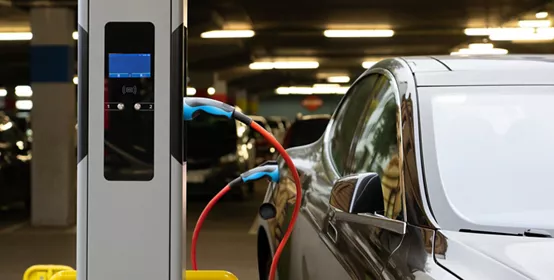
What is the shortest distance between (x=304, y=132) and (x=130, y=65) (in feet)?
35.6

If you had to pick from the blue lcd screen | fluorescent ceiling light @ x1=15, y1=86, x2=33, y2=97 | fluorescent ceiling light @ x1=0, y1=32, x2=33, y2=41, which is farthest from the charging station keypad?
fluorescent ceiling light @ x1=15, y1=86, x2=33, y2=97

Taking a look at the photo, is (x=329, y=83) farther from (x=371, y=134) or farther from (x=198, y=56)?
(x=371, y=134)

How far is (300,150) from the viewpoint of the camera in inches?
198

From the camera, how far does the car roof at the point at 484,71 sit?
10.3 feet

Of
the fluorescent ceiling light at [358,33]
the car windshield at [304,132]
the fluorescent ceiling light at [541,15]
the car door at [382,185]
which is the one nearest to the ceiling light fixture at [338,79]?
the fluorescent ceiling light at [358,33]

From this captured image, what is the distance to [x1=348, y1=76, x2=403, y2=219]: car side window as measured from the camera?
2924mm

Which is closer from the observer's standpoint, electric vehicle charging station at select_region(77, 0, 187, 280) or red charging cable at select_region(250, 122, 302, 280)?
electric vehicle charging station at select_region(77, 0, 187, 280)

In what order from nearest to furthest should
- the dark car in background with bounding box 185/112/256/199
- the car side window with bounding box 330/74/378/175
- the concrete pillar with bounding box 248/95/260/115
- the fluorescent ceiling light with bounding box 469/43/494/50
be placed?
the car side window with bounding box 330/74/378/175, the dark car in background with bounding box 185/112/256/199, the fluorescent ceiling light with bounding box 469/43/494/50, the concrete pillar with bounding box 248/95/260/115

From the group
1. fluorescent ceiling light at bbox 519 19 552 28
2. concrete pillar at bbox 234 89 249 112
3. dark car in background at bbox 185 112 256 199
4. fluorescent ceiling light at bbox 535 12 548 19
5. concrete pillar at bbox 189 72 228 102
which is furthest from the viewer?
concrete pillar at bbox 234 89 249 112

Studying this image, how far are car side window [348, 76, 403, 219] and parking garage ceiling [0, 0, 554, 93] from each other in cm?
885

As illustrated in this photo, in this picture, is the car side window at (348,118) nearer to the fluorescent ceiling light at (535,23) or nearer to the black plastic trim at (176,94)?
the black plastic trim at (176,94)

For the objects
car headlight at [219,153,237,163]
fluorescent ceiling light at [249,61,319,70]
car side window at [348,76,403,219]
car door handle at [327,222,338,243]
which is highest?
fluorescent ceiling light at [249,61,319,70]

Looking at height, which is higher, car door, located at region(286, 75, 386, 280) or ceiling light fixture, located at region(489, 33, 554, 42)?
ceiling light fixture, located at region(489, 33, 554, 42)

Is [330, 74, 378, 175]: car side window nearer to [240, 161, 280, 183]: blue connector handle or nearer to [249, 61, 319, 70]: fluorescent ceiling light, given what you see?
[240, 161, 280, 183]: blue connector handle
